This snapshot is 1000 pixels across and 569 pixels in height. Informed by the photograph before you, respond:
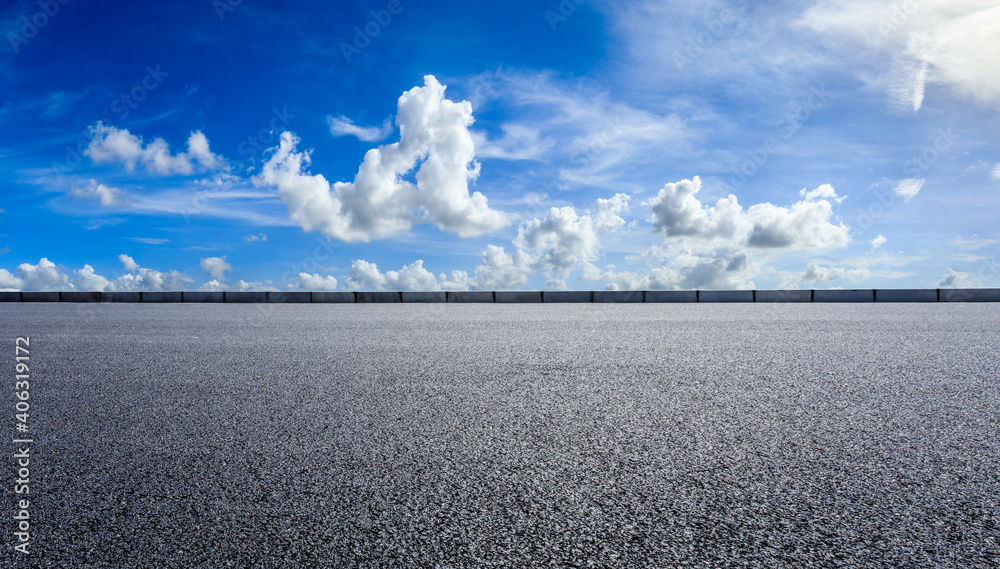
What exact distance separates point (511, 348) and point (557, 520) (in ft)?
16.3

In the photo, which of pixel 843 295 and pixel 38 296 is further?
pixel 38 296

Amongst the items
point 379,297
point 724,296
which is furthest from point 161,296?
point 724,296

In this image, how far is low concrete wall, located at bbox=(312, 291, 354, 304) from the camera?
23125mm

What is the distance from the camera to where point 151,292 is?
24.2 metres

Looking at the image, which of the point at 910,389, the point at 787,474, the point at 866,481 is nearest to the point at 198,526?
the point at 787,474

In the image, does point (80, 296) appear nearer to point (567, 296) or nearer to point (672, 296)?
point (567, 296)

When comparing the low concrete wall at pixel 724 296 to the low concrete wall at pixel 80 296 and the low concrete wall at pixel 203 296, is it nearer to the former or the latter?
the low concrete wall at pixel 203 296

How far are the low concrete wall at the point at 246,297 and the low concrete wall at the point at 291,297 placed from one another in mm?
323

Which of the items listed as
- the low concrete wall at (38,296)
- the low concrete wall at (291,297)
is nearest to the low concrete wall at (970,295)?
the low concrete wall at (291,297)

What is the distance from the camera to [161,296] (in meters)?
23.8

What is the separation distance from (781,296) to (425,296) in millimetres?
13742

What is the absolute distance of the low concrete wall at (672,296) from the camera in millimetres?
22359
